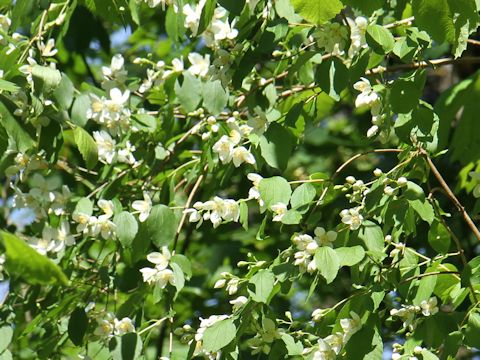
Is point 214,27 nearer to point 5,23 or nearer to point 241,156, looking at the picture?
point 241,156

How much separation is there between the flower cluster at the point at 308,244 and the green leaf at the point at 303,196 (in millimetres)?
96

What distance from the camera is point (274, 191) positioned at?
2379 mm

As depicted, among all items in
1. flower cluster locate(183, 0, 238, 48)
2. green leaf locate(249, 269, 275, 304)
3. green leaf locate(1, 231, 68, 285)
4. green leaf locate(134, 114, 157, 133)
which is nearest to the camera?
green leaf locate(1, 231, 68, 285)

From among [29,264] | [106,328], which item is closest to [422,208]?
[106,328]

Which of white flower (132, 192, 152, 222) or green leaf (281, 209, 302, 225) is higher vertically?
green leaf (281, 209, 302, 225)

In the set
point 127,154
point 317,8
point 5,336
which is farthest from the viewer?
→ point 127,154

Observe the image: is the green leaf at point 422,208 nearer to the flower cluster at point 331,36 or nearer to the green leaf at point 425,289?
the green leaf at point 425,289

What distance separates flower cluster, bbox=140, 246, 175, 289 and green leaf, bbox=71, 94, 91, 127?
497 millimetres

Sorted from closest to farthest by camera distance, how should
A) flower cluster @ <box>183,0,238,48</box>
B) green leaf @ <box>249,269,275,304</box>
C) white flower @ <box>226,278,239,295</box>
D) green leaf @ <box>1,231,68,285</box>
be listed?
green leaf @ <box>1,231,68,285</box>
green leaf @ <box>249,269,275,304</box>
white flower @ <box>226,278,239,295</box>
flower cluster @ <box>183,0,238,48</box>

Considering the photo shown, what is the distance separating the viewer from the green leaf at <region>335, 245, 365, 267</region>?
2207mm

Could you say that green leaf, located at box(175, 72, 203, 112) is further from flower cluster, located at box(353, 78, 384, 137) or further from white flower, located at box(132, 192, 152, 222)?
flower cluster, located at box(353, 78, 384, 137)

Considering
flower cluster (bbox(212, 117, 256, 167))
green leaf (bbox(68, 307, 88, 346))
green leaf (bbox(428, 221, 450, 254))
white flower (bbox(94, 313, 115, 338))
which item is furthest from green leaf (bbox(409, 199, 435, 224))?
green leaf (bbox(68, 307, 88, 346))

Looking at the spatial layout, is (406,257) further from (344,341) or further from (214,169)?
(214,169)

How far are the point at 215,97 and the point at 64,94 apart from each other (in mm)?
432
